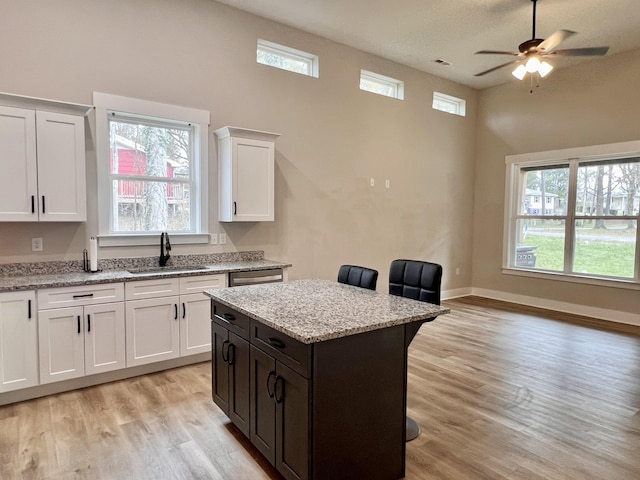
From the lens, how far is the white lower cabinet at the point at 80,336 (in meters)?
2.97

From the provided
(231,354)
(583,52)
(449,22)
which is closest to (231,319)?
(231,354)

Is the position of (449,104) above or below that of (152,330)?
above

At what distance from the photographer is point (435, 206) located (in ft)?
21.6

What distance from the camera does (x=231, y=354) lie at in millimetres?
2408

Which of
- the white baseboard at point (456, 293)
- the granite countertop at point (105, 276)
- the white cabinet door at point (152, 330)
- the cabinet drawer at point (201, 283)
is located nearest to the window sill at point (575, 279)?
the white baseboard at point (456, 293)

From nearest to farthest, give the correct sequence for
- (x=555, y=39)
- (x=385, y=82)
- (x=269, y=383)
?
(x=269, y=383) < (x=555, y=39) < (x=385, y=82)

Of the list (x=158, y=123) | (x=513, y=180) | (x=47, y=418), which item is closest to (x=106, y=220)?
(x=158, y=123)

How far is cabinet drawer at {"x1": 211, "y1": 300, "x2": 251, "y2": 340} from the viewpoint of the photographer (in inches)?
88.2

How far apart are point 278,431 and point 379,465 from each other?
0.54 meters

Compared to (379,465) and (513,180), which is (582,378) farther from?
(513,180)

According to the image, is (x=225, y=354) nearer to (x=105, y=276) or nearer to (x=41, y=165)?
(x=105, y=276)

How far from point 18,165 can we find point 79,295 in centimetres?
110

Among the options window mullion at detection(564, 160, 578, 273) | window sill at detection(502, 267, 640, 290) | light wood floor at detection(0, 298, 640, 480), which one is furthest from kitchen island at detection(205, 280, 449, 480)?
window mullion at detection(564, 160, 578, 273)

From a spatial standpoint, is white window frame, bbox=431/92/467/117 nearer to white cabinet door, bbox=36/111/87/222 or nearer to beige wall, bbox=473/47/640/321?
beige wall, bbox=473/47/640/321
